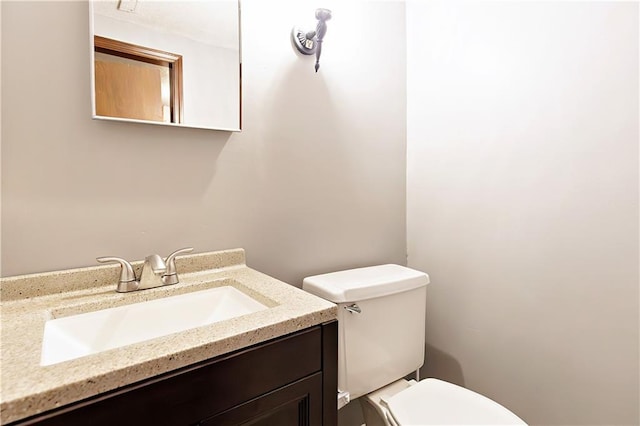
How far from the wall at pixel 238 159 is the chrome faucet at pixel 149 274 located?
0.29 ft

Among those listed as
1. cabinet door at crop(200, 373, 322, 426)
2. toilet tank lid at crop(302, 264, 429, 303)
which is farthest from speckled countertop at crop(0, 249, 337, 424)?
toilet tank lid at crop(302, 264, 429, 303)

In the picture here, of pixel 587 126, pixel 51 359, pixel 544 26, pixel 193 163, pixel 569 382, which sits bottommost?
pixel 569 382

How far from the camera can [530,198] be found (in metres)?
1.25

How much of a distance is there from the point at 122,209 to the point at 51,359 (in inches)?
17.5

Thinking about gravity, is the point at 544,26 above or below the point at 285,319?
above

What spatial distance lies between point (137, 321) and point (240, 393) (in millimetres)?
370

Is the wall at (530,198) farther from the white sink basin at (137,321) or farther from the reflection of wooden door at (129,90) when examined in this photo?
the reflection of wooden door at (129,90)

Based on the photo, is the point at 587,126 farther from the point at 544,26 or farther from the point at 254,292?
the point at 254,292

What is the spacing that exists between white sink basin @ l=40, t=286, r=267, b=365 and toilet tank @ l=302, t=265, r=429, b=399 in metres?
0.34

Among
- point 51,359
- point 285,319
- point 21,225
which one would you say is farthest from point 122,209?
point 285,319

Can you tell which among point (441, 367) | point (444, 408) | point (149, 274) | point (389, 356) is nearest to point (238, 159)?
point (149, 274)

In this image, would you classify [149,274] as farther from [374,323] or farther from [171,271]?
[374,323]

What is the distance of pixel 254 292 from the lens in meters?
0.91

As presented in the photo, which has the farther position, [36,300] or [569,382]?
[569,382]
